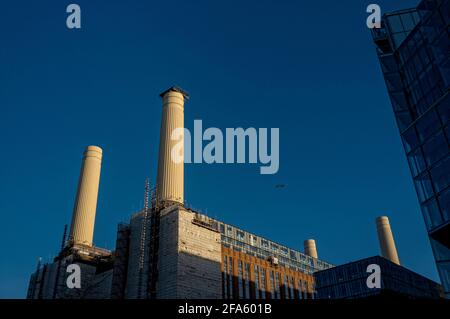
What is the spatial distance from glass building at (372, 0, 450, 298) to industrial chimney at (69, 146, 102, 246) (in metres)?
78.2

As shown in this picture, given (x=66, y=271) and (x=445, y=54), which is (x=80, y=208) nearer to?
(x=66, y=271)

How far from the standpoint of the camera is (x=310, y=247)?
168m

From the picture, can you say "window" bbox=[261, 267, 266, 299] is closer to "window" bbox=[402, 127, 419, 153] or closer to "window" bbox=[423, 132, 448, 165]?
"window" bbox=[402, 127, 419, 153]

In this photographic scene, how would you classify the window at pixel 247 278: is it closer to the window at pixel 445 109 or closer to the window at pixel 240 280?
the window at pixel 240 280

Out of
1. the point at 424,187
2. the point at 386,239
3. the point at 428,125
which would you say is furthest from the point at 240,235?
the point at 428,125

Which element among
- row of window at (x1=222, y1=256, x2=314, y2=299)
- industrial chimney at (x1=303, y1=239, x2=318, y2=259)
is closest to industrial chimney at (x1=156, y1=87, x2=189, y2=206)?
row of window at (x1=222, y1=256, x2=314, y2=299)

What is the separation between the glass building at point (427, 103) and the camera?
4172 cm

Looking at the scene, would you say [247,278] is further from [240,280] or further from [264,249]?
[264,249]

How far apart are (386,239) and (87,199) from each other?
4188 inches

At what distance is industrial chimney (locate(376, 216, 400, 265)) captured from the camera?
153 meters

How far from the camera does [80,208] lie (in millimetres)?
105375

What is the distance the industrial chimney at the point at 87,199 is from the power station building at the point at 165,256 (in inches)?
8.9

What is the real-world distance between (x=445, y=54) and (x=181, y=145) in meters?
60.8

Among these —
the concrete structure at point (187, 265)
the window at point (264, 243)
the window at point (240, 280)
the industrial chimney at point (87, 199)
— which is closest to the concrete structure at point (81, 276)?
the industrial chimney at point (87, 199)
